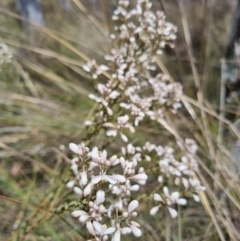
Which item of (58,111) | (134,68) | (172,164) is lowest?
(172,164)

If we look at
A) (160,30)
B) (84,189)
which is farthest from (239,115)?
(84,189)

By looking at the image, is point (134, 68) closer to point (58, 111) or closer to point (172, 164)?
point (172, 164)

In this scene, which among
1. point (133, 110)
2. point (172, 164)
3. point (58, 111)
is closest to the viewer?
point (133, 110)

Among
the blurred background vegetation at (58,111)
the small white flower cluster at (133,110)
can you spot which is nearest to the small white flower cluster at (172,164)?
the small white flower cluster at (133,110)

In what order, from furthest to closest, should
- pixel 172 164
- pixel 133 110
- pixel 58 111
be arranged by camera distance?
pixel 58 111
pixel 172 164
pixel 133 110

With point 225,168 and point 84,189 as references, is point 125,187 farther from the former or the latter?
point 225,168

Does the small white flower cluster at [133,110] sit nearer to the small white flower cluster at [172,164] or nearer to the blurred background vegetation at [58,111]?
the small white flower cluster at [172,164]

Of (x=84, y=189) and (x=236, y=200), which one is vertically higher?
(x=236, y=200)

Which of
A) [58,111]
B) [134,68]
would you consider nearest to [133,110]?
[134,68]

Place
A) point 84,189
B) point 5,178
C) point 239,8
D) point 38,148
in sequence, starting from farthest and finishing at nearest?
point 239,8 → point 38,148 → point 5,178 → point 84,189
